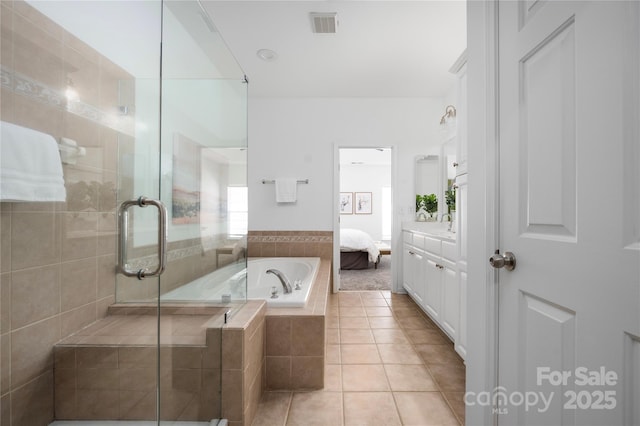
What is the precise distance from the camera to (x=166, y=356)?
106 cm

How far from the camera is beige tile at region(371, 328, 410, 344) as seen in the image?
2230mm

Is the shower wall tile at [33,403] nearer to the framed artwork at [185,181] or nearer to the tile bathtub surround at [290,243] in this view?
the framed artwork at [185,181]

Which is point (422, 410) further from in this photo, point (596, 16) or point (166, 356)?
point (596, 16)

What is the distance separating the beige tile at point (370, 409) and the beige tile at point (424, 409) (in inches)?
1.9

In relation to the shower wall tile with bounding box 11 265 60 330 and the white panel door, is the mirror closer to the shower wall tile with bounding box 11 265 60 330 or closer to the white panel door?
the white panel door

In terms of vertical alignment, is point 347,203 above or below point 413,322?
above

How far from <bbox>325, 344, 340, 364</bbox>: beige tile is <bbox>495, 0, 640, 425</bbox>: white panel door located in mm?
1185

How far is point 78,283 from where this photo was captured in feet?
3.81

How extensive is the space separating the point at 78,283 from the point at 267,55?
237cm

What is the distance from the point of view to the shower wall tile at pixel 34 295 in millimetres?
979

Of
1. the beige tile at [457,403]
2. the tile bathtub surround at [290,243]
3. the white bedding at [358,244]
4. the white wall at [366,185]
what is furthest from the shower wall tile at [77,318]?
the white wall at [366,185]

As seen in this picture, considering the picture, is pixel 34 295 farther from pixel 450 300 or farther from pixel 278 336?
pixel 450 300

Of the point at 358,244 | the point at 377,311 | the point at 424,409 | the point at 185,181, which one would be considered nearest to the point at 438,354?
the point at 424,409

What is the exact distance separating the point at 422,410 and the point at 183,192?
1.58 m
